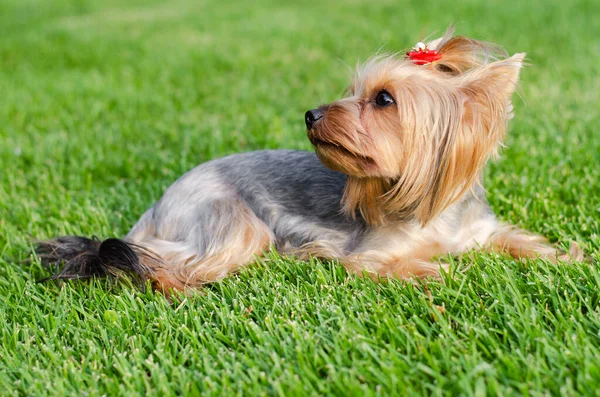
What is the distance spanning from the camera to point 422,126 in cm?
308

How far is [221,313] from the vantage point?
3.04 meters

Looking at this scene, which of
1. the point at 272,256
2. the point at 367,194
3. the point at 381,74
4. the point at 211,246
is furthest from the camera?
the point at 211,246

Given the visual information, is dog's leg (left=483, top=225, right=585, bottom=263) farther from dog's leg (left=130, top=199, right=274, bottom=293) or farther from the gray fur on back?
dog's leg (left=130, top=199, right=274, bottom=293)

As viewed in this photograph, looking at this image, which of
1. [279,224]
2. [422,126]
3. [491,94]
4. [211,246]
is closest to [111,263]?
[211,246]

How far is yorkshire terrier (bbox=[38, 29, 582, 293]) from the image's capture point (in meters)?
3.08

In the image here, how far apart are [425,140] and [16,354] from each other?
7.00 feet

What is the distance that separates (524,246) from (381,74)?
127 centimetres

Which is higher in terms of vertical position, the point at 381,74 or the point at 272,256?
the point at 381,74

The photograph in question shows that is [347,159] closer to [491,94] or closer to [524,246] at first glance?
[491,94]

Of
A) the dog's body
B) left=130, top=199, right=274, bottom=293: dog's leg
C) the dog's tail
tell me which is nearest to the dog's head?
the dog's body

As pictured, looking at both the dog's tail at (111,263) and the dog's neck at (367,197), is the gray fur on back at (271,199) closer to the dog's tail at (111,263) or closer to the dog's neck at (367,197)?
the dog's neck at (367,197)

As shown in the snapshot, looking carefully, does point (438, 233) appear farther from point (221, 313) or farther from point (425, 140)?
point (221, 313)

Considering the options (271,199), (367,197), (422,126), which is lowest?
(271,199)

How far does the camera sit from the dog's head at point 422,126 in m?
3.05
